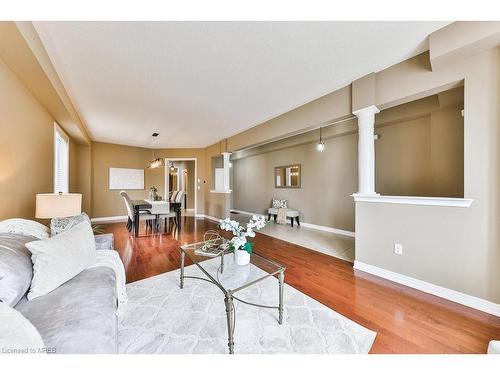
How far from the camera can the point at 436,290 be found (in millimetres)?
1987

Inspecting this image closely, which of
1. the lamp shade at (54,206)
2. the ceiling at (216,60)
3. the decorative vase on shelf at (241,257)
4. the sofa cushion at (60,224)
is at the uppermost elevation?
the ceiling at (216,60)

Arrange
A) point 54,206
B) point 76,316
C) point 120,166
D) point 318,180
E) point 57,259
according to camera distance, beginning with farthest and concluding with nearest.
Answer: point 120,166
point 318,180
point 54,206
point 57,259
point 76,316

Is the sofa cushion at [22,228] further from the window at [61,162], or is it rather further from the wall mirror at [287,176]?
the wall mirror at [287,176]

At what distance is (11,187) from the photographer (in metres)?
2.07

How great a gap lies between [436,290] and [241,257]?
2014 mm

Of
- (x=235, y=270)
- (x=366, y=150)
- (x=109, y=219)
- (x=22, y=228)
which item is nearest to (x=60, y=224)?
(x=22, y=228)

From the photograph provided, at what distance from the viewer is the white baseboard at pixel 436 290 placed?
1727 millimetres

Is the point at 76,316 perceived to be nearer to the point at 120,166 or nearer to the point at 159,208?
the point at 159,208

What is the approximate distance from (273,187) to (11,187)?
543 cm

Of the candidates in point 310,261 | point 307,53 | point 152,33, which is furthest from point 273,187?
point 152,33

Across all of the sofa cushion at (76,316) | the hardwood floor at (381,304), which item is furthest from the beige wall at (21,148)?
the sofa cushion at (76,316)

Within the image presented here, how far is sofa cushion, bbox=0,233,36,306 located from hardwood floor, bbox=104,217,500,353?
3.93ft

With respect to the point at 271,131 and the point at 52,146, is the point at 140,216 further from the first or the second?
the point at 271,131

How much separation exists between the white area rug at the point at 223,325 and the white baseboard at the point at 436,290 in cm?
108
